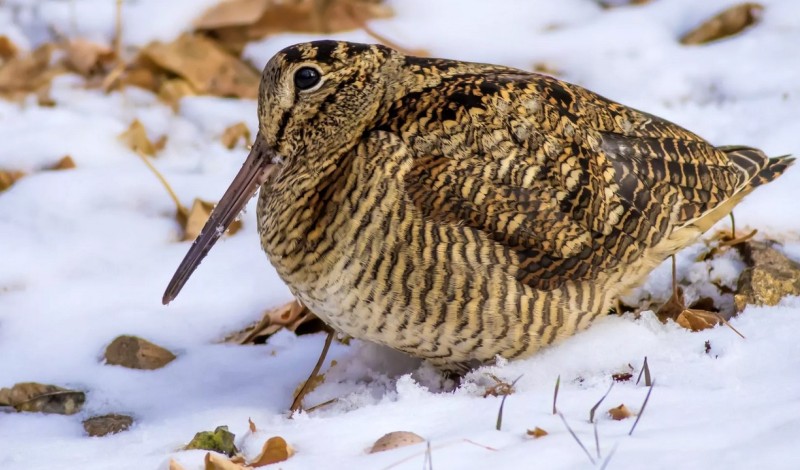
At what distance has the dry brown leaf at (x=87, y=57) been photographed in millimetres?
6023

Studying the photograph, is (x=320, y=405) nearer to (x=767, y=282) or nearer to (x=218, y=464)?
(x=218, y=464)

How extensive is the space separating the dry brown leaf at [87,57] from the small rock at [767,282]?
12.1ft

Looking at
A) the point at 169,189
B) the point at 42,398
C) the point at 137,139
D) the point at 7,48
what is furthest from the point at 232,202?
the point at 7,48

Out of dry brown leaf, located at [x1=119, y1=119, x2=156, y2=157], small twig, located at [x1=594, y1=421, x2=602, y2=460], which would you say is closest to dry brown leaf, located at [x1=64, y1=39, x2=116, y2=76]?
dry brown leaf, located at [x1=119, y1=119, x2=156, y2=157]

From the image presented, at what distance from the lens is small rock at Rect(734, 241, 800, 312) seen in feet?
11.9

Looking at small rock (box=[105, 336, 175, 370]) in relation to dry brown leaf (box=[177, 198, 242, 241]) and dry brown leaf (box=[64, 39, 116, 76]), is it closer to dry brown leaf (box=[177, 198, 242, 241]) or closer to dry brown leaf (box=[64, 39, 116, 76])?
dry brown leaf (box=[177, 198, 242, 241])

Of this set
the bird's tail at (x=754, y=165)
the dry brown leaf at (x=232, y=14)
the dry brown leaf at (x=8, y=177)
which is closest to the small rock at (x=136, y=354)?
the dry brown leaf at (x=8, y=177)

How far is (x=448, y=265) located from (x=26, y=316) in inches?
71.6

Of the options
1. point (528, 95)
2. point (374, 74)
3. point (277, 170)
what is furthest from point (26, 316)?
point (528, 95)

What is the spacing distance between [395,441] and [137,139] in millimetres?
3094

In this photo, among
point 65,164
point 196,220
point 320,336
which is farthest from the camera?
point 65,164

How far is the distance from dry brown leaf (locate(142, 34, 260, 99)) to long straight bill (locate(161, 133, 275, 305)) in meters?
2.12

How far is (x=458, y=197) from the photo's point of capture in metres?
3.32

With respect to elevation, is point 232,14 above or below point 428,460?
above
